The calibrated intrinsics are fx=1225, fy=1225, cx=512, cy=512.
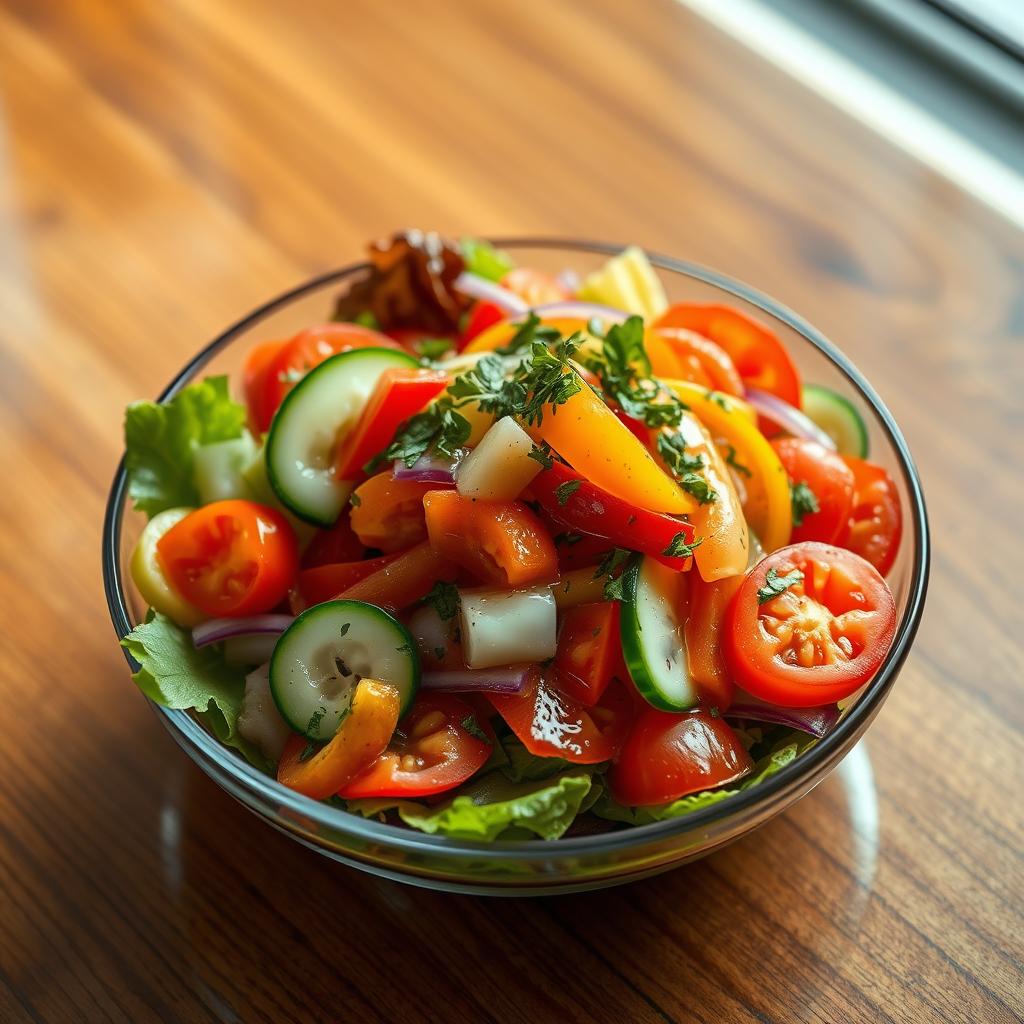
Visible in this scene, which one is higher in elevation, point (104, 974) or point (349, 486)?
point (349, 486)

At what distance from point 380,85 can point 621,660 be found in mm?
1903

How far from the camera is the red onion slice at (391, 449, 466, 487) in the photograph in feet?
5.34

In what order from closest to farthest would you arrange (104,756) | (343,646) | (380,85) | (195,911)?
(343,646) → (195,911) → (104,756) → (380,85)

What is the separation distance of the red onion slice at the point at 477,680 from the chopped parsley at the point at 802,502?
48 cm

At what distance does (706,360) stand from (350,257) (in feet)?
3.37

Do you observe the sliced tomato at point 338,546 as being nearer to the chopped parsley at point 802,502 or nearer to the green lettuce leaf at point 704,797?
the green lettuce leaf at point 704,797

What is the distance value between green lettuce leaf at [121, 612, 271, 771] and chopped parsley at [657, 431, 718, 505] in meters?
0.68

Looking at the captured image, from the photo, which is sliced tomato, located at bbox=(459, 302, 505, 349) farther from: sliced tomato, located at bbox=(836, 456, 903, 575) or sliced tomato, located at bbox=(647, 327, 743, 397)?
sliced tomato, located at bbox=(836, 456, 903, 575)

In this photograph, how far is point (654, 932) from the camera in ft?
5.44

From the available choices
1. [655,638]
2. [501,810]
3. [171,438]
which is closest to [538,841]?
[501,810]

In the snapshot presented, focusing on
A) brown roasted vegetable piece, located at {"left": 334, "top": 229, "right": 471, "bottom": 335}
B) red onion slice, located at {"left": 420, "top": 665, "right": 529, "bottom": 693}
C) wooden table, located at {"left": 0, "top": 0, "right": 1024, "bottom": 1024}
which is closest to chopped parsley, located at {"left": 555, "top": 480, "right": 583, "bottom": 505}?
red onion slice, located at {"left": 420, "top": 665, "right": 529, "bottom": 693}

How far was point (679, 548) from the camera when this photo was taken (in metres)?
1.57

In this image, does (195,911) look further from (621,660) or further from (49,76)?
(49,76)

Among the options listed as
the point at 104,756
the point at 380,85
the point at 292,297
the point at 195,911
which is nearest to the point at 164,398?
the point at 292,297
